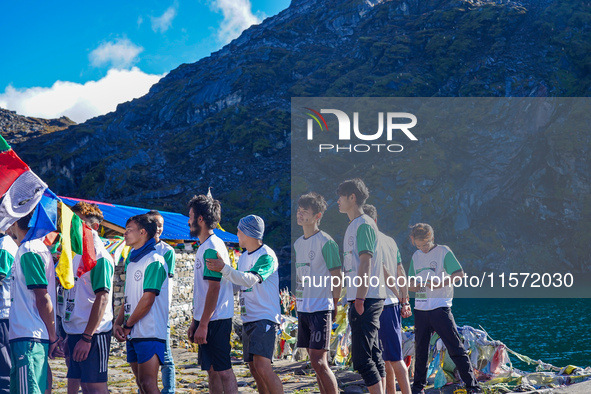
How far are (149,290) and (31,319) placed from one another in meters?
0.87

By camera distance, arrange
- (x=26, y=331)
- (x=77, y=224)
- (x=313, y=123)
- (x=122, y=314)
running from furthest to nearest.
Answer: (x=313, y=123)
(x=122, y=314)
(x=77, y=224)
(x=26, y=331)

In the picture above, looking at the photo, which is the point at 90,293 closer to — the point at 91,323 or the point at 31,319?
the point at 91,323

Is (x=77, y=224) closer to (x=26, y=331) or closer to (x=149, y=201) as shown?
(x=26, y=331)

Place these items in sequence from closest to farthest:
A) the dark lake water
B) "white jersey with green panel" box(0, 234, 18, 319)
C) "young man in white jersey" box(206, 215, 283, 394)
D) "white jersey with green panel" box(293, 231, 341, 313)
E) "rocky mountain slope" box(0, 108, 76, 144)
→ 1. "white jersey with green panel" box(0, 234, 18, 319)
2. "young man in white jersey" box(206, 215, 283, 394)
3. "white jersey with green panel" box(293, 231, 341, 313)
4. the dark lake water
5. "rocky mountain slope" box(0, 108, 76, 144)

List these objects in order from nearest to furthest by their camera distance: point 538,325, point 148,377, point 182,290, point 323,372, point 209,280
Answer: point 148,377 → point 209,280 → point 323,372 → point 182,290 → point 538,325

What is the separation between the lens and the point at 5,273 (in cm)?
401

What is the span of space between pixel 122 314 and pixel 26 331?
3.22 feet

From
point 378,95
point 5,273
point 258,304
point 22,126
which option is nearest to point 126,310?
point 5,273

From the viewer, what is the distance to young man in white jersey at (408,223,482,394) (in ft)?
18.1

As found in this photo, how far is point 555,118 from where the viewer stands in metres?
79.6

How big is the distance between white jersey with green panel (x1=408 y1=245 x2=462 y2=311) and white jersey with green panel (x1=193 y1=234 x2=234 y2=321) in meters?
2.32

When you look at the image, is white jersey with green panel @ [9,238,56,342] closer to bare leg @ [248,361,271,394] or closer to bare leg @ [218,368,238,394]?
bare leg @ [218,368,238,394]


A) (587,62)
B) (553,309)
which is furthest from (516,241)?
(553,309)

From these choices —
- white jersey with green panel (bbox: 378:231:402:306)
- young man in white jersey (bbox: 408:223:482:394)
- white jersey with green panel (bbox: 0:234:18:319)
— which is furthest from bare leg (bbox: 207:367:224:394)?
young man in white jersey (bbox: 408:223:482:394)
